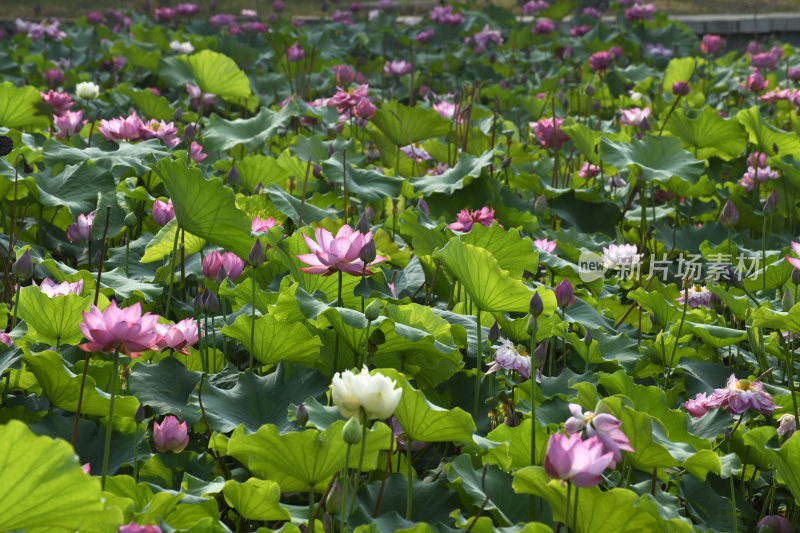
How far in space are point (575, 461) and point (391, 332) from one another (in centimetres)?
50

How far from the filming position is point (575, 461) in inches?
38.1

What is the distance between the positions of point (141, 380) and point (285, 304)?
26 cm

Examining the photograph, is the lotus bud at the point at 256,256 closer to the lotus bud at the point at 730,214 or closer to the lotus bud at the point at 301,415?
the lotus bud at the point at 301,415

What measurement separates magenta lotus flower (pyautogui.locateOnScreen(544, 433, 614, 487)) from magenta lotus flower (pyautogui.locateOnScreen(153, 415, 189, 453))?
0.56 meters

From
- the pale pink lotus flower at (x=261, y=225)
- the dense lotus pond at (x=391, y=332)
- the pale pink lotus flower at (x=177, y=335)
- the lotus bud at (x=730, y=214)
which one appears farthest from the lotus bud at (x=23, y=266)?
the lotus bud at (x=730, y=214)

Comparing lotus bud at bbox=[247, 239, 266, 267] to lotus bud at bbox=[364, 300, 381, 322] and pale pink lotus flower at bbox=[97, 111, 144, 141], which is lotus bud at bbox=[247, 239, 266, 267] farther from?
pale pink lotus flower at bbox=[97, 111, 144, 141]

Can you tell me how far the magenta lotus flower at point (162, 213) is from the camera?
188 centimetres

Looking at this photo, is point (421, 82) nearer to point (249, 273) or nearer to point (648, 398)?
point (249, 273)

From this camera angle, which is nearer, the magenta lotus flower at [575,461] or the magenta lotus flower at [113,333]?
the magenta lotus flower at [575,461]

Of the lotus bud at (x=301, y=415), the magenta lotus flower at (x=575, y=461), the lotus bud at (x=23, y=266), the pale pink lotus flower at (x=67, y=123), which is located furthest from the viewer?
the pale pink lotus flower at (x=67, y=123)

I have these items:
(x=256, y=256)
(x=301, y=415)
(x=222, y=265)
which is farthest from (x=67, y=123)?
(x=301, y=415)

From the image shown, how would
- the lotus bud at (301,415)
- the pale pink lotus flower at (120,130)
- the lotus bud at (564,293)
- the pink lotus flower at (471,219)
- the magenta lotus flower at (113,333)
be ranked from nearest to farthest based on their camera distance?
1. the magenta lotus flower at (113,333)
2. the lotus bud at (301,415)
3. the lotus bud at (564,293)
4. the pink lotus flower at (471,219)
5. the pale pink lotus flower at (120,130)

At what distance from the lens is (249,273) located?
1954 mm

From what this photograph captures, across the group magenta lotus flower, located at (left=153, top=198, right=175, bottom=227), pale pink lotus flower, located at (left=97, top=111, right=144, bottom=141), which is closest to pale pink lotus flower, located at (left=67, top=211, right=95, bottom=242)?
magenta lotus flower, located at (left=153, top=198, right=175, bottom=227)
